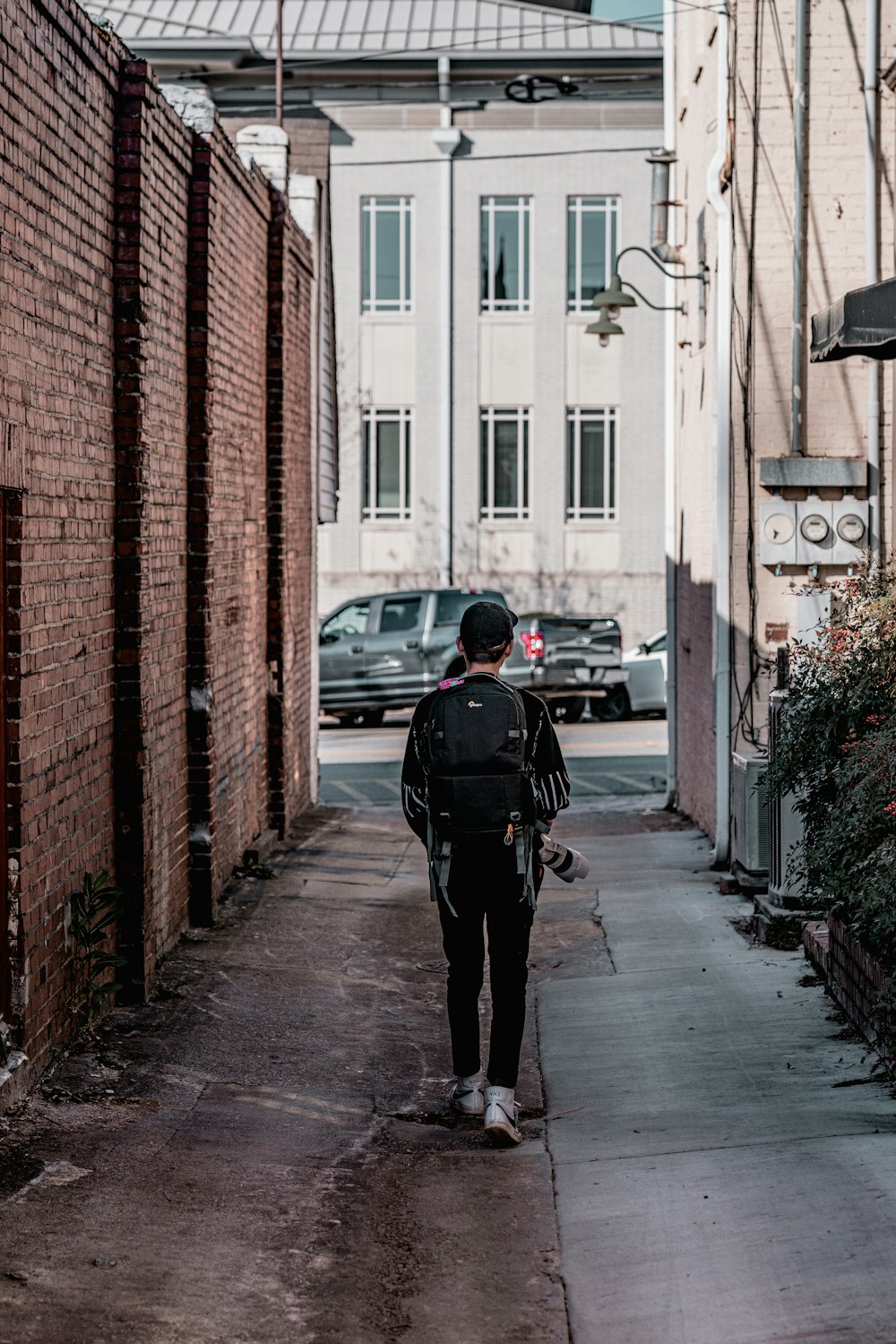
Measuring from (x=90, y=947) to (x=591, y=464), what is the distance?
25408 mm

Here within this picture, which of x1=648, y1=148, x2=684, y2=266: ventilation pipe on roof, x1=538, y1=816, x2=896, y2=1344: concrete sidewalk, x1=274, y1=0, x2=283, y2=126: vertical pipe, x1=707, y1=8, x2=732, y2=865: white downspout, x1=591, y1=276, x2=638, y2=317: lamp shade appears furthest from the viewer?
x1=274, y1=0, x2=283, y2=126: vertical pipe

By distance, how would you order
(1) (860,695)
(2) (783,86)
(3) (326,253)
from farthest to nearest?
(3) (326,253), (2) (783,86), (1) (860,695)

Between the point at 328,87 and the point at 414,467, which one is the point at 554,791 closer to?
the point at 414,467

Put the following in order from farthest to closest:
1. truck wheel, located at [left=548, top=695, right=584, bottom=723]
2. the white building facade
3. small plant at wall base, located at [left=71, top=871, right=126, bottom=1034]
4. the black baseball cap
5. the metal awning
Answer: the white building facade, truck wheel, located at [left=548, top=695, right=584, bottom=723], the metal awning, small plant at wall base, located at [left=71, top=871, right=126, bottom=1034], the black baseball cap

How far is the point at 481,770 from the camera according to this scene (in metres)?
5.68

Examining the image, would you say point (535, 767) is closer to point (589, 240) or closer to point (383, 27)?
point (589, 240)

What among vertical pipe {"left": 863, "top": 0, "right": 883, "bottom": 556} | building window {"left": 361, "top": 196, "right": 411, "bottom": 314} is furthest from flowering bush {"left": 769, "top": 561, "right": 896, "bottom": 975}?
building window {"left": 361, "top": 196, "right": 411, "bottom": 314}

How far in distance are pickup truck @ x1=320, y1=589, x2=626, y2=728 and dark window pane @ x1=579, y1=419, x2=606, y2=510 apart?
8332 millimetres

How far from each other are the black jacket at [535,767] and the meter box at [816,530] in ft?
18.6

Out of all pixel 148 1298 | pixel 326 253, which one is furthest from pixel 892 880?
pixel 326 253

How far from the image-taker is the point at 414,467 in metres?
31.3

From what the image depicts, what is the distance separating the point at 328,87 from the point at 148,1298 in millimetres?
29917

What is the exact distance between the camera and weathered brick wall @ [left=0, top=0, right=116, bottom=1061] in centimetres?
574

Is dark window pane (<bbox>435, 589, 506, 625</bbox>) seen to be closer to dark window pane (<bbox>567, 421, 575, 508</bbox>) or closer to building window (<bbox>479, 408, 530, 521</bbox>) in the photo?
building window (<bbox>479, 408, 530, 521</bbox>)
